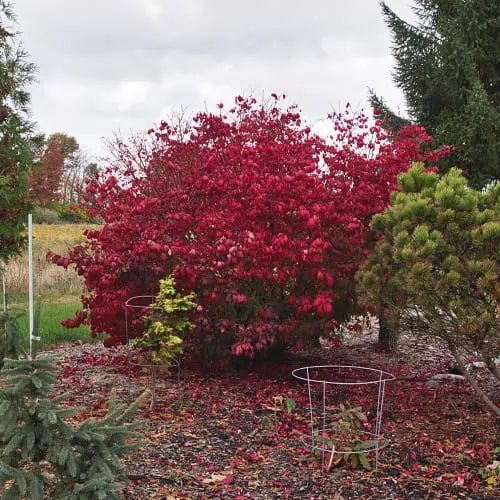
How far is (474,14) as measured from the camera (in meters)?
12.3

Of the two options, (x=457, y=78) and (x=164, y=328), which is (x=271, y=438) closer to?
(x=164, y=328)

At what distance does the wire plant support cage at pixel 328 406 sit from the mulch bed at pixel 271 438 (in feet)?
0.29

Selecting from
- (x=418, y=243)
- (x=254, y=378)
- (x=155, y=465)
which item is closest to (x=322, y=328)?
(x=254, y=378)

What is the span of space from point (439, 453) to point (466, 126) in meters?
8.53

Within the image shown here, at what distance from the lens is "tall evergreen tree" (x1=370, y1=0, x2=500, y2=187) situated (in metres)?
12.0

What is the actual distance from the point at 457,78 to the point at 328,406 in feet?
28.5

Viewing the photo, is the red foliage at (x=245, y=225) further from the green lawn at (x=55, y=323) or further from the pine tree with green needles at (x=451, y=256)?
the green lawn at (x=55, y=323)

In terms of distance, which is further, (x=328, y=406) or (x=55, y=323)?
(x=55, y=323)

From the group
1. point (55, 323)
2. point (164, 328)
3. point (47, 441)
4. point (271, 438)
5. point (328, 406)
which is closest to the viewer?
point (47, 441)

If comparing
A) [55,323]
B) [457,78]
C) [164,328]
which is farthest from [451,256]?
[457,78]

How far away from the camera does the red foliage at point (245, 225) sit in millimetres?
6207

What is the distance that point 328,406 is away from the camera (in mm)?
6133

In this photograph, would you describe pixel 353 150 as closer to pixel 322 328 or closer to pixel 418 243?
pixel 322 328

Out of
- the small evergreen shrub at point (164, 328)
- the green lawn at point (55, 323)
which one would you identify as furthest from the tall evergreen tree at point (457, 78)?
the small evergreen shrub at point (164, 328)
